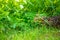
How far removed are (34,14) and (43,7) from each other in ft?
1.43

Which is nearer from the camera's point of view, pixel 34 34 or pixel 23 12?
pixel 34 34

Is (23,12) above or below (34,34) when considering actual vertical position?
above

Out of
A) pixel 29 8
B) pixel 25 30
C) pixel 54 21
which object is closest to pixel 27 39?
pixel 25 30

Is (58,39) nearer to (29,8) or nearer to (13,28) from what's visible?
(13,28)

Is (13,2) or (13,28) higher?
(13,2)

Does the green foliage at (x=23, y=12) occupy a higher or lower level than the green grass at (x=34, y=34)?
higher

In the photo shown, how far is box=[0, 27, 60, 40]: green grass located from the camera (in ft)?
17.8

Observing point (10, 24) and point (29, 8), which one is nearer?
point (10, 24)

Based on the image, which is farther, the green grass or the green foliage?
the green foliage

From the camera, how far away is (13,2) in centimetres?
624

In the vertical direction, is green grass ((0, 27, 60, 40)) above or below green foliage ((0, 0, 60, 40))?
below

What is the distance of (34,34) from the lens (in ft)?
18.4

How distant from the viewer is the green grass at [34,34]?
5422 mm

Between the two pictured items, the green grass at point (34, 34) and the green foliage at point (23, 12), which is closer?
the green grass at point (34, 34)
